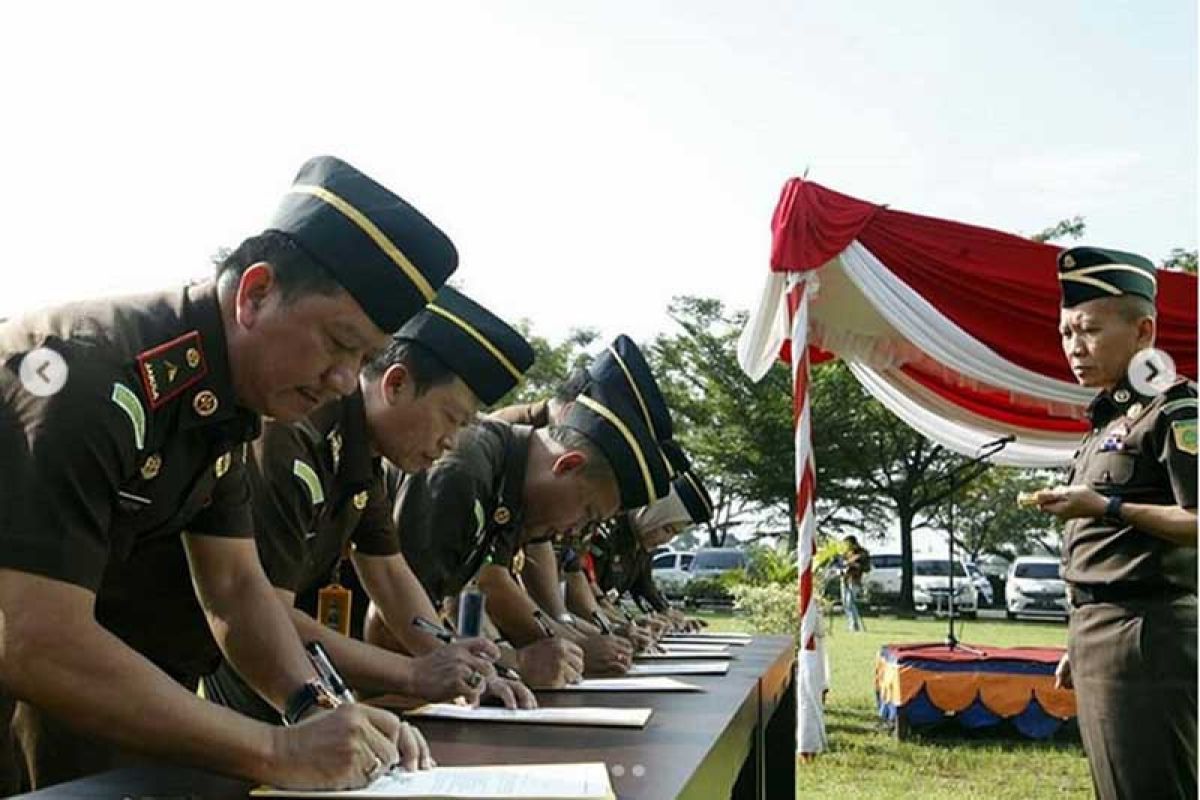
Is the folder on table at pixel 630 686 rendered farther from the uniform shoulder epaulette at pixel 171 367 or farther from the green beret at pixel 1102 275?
the green beret at pixel 1102 275

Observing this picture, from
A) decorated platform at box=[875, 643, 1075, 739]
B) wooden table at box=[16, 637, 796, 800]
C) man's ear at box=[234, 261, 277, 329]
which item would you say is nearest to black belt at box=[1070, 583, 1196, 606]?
wooden table at box=[16, 637, 796, 800]

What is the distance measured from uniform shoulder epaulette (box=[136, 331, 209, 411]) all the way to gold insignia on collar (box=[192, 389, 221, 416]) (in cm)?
2

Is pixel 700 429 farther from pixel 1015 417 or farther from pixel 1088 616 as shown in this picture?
pixel 1088 616

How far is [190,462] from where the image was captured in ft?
5.53

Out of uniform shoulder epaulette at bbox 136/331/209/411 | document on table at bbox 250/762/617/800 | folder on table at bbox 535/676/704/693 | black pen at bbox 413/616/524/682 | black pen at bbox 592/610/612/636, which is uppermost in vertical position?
uniform shoulder epaulette at bbox 136/331/209/411

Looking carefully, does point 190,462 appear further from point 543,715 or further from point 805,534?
point 805,534

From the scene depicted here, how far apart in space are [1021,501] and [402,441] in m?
1.70

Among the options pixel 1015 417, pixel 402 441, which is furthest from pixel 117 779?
pixel 1015 417

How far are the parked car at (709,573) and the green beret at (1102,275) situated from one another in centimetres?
1758

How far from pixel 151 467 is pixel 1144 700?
2341mm

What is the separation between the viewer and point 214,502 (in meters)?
1.85

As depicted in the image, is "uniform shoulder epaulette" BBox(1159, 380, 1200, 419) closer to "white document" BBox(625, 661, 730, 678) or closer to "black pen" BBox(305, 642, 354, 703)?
"white document" BBox(625, 661, 730, 678)

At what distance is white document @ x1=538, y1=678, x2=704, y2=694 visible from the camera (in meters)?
2.70

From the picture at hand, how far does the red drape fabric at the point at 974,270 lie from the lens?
6.41 meters
